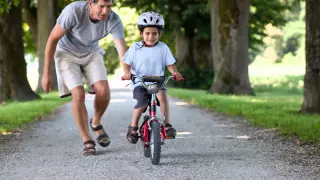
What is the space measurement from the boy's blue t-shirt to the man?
1.10 ft

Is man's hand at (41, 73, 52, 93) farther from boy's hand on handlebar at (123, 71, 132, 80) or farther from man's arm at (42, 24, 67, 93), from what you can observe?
boy's hand on handlebar at (123, 71, 132, 80)

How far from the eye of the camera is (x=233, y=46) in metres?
21.7

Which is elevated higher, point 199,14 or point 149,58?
point 199,14

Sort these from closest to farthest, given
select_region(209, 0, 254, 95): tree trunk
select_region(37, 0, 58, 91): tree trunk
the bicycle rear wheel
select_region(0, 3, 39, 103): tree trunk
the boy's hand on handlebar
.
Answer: the bicycle rear wheel < the boy's hand on handlebar < select_region(0, 3, 39, 103): tree trunk < select_region(209, 0, 254, 95): tree trunk < select_region(37, 0, 58, 91): tree trunk

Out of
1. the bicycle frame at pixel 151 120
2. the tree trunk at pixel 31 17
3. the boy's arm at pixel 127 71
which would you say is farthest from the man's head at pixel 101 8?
the tree trunk at pixel 31 17

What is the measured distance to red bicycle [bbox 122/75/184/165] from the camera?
6.45 m

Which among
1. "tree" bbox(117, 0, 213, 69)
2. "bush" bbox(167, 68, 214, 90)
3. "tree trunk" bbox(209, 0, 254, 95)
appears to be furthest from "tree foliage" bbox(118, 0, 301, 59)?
"tree trunk" bbox(209, 0, 254, 95)

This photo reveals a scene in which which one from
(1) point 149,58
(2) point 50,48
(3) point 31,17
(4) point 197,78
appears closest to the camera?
(1) point 149,58

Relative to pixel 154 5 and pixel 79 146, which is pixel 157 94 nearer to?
pixel 79 146

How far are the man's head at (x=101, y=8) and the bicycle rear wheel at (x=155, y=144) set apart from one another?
133cm

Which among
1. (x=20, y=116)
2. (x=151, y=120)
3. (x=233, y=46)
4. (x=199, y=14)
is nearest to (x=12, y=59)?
(x=20, y=116)

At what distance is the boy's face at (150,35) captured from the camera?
22.2 ft

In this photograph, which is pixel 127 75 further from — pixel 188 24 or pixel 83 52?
pixel 188 24

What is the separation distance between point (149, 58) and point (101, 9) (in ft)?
2.51
